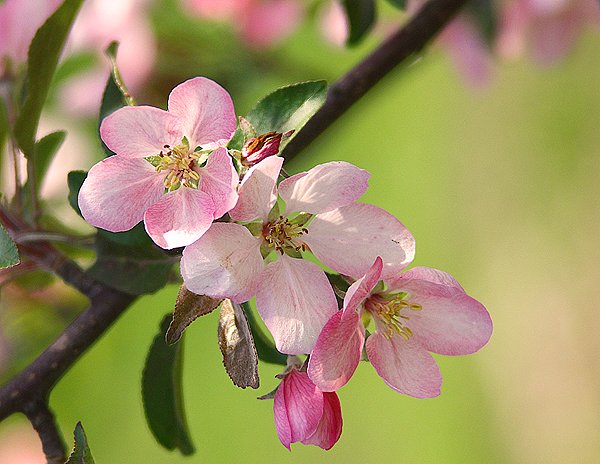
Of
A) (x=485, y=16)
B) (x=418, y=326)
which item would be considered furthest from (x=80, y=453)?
(x=485, y=16)

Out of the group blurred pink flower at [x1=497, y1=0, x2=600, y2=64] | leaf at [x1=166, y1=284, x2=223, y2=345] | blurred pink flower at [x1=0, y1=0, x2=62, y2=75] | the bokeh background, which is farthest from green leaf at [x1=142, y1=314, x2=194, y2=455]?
the bokeh background

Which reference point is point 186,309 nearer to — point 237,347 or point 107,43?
point 237,347

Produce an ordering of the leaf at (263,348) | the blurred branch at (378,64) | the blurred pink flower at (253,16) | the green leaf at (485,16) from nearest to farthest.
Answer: the leaf at (263,348) < the blurred branch at (378,64) < the green leaf at (485,16) < the blurred pink flower at (253,16)

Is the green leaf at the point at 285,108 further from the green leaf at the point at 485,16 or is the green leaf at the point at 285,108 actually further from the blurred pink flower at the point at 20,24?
the green leaf at the point at 485,16

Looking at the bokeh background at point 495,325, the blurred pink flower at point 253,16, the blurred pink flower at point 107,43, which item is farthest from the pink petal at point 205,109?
the bokeh background at point 495,325

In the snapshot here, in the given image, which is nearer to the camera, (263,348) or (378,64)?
(263,348)
